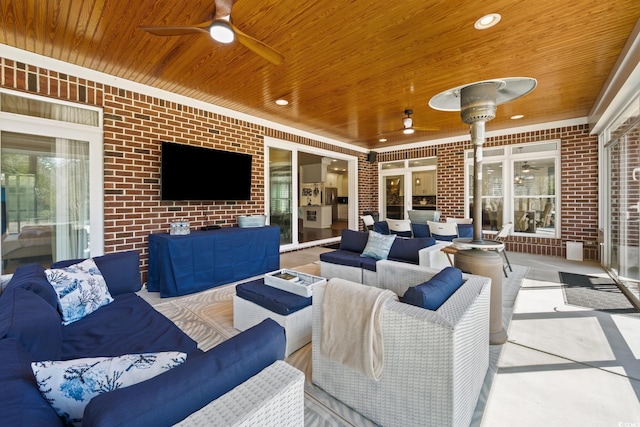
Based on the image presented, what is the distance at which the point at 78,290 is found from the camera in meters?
1.95

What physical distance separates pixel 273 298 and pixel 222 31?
208cm

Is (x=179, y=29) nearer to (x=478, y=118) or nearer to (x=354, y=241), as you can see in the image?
(x=478, y=118)

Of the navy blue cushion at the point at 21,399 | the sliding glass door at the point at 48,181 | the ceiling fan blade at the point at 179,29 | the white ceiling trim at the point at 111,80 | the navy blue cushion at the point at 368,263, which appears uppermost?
the white ceiling trim at the point at 111,80

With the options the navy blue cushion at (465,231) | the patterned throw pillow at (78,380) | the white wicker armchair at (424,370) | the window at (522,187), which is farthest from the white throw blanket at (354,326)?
the window at (522,187)

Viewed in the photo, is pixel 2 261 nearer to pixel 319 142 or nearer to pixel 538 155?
pixel 319 142

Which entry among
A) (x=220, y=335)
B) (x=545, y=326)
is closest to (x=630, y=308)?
(x=545, y=326)

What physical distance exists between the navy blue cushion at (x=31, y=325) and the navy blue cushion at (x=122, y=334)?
160mm

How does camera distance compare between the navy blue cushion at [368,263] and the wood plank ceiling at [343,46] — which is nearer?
the wood plank ceiling at [343,46]

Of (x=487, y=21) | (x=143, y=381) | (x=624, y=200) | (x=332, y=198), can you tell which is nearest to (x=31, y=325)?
(x=143, y=381)

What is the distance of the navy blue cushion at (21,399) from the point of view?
0.68 meters

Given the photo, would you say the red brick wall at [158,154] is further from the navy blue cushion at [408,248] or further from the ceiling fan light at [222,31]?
the navy blue cushion at [408,248]

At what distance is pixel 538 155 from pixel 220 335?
6522mm

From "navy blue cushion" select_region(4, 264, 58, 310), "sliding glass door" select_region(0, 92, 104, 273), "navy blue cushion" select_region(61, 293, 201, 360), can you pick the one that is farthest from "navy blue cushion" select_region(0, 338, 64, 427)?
"sliding glass door" select_region(0, 92, 104, 273)

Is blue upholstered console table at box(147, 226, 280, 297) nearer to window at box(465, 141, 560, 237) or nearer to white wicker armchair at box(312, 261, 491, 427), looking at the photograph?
white wicker armchair at box(312, 261, 491, 427)
